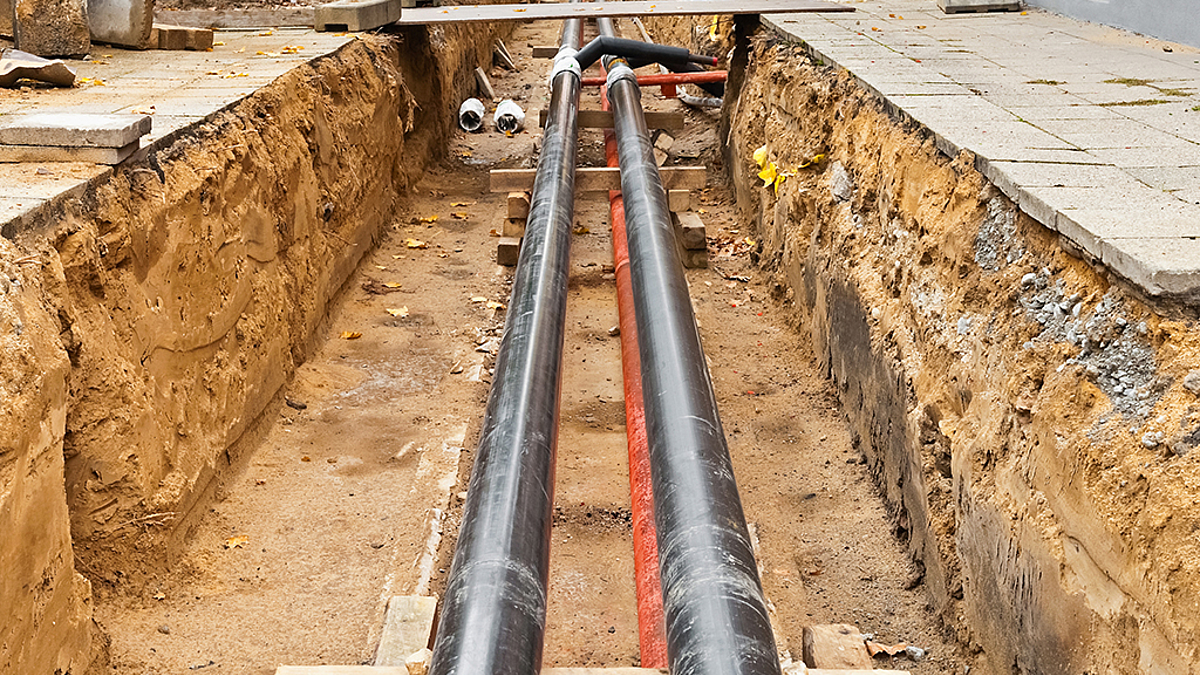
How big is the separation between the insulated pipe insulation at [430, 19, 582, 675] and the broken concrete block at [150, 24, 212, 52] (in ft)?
11.4

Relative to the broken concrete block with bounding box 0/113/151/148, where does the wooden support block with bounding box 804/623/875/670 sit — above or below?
below

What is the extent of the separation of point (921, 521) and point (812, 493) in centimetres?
60

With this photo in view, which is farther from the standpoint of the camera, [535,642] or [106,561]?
[106,561]

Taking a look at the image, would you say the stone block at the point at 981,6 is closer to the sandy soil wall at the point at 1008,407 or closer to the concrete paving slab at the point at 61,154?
the sandy soil wall at the point at 1008,407

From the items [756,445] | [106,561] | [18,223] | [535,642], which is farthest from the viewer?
[756,445]

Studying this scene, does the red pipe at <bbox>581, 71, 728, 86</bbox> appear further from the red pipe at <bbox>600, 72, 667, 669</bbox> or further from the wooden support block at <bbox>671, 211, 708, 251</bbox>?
the red pipe at <bbox>600, 72, 667, 669</bbox>

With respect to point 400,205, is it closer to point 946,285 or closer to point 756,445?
point 756,445

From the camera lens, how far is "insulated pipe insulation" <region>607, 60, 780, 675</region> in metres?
1.72

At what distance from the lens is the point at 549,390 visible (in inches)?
105

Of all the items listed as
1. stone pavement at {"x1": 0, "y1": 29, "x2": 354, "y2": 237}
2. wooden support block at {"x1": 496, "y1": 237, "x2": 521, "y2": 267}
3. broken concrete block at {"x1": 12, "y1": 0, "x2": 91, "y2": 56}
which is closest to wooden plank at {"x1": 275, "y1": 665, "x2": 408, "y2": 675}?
stone pavement at {"x1": 0, "y1": 29, "x2": 354, "y2": 237}

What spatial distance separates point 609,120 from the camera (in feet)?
21.1

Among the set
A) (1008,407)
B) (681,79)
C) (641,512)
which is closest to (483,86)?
(681,79)

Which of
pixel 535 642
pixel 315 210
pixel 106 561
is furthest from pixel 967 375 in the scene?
pixel 315 210

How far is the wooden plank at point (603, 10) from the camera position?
7.14 m
